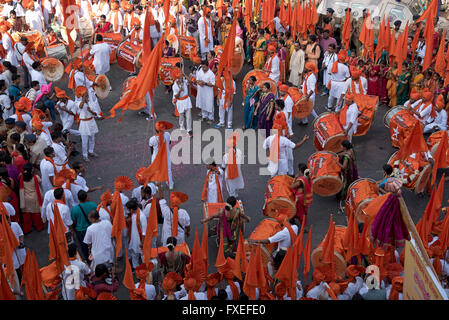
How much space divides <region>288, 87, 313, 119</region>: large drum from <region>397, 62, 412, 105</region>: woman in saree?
7.54ft

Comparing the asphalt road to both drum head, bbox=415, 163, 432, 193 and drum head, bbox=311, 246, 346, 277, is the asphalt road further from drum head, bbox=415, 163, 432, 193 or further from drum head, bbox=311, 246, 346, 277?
drum head, bbox=311, 246, 346, 277

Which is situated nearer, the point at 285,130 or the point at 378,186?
the point at 378,186

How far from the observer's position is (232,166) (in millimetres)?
10594

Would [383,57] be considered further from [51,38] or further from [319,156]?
[51,38]

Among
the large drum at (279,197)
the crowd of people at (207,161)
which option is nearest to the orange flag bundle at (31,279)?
the crowd of people at (207,161)

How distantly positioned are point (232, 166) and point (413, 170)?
3275 millimetres

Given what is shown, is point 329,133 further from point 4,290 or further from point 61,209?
point 4,290

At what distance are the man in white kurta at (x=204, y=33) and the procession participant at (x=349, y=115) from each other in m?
5.82

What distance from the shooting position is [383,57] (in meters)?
14.9

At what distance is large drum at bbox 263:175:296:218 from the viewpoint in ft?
32.5

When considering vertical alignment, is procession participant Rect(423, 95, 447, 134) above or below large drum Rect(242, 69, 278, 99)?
below

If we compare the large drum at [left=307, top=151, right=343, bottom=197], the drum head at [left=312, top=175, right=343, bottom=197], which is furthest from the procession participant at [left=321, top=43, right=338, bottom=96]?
the drum head at [left=312, top=175, right=343, bottom=197]
